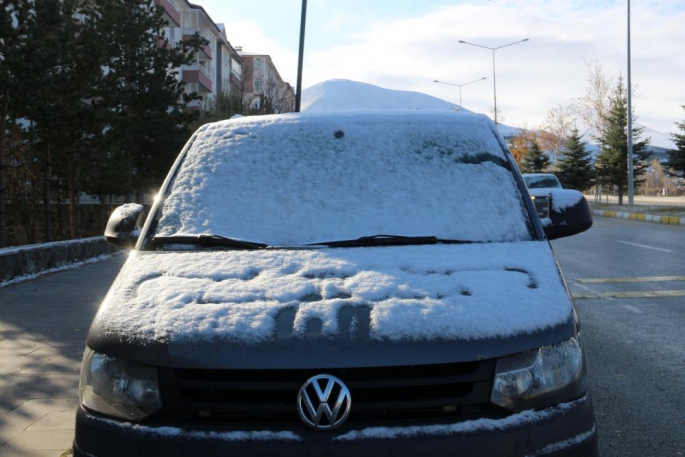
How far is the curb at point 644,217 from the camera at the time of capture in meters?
26.1

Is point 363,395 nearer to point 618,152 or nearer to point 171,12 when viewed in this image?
point 618,152

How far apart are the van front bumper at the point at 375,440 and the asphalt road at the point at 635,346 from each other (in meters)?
1.65

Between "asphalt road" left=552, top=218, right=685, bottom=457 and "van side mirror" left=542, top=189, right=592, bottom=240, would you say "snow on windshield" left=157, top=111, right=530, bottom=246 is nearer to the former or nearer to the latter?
"van side mirror" left=542, top=189, right=592, bottom=240

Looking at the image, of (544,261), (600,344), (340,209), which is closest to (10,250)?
(600,344)

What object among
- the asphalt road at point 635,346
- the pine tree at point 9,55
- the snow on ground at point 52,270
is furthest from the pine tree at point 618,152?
the pine tree at point 9,55

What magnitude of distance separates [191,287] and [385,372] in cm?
79

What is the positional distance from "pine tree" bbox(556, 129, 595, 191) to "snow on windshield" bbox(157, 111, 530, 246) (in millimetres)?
52143

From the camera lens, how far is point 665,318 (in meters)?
7.34

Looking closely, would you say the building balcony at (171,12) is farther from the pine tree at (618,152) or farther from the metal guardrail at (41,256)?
the metal guardrail at (41,256)

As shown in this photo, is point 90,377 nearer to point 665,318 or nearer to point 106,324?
point 106,324

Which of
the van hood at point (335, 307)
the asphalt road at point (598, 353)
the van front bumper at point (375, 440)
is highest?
the van hood at point (335, 307)

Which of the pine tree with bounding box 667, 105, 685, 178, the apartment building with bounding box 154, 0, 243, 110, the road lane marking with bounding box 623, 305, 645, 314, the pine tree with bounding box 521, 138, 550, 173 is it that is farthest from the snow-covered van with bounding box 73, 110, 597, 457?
the pine tree with bounding box 521, 138, 550, 173

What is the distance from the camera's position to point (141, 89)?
26.7 meters

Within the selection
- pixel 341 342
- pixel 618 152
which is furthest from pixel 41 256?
pixel 618 152
